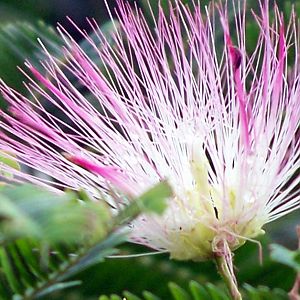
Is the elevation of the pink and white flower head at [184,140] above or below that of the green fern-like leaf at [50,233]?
above

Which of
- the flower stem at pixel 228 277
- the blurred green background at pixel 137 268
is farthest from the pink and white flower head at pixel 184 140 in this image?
the blurred green background at pixel 137 268

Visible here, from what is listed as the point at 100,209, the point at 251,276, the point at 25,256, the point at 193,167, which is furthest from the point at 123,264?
the point at 100,209

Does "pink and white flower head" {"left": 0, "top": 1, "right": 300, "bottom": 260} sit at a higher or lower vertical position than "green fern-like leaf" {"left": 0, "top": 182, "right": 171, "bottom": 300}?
higher

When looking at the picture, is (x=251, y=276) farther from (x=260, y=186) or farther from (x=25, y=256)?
(x=25, y=256)

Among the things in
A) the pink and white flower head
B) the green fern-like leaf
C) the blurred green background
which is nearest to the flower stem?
the pink and white flower head

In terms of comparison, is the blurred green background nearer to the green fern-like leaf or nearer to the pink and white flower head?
the pink and white flower head

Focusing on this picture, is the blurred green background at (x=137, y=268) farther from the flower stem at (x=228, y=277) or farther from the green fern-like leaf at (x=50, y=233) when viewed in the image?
the green fern-like leaf at (x=50, y=233)

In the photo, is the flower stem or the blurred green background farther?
the blurred green background

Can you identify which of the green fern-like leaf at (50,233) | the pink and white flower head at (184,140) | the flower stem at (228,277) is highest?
the pink and white flower head at (184,140)
